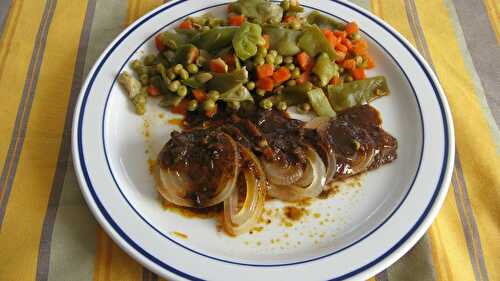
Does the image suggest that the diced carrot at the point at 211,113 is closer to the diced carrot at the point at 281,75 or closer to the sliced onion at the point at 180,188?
the diced carrot at the point at 281,75

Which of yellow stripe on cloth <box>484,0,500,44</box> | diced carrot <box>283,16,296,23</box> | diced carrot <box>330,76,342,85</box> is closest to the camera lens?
diced carrot <box>330,76,342,85</box>

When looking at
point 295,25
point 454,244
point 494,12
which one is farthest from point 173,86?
point 494,12

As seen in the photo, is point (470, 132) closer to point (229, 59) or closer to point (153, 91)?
point (229, 59)

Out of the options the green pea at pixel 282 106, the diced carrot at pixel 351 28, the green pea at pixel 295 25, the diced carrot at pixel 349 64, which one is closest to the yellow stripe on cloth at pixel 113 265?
the green pea at pixel 282 106

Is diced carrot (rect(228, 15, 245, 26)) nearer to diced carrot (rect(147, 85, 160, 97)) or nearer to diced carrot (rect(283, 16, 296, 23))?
diced carrot (rect(283, 16, 296, 23))

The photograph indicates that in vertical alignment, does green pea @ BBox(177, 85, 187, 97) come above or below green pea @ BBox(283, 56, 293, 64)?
below

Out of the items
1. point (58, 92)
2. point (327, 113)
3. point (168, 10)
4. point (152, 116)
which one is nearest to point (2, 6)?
point (58, 92)

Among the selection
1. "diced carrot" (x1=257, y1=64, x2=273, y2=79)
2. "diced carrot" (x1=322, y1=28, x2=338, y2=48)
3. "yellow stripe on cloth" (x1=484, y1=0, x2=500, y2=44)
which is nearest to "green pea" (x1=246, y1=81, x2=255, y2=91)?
"diced carrot" (x1=257, y1=64, x2=273, y2=79)

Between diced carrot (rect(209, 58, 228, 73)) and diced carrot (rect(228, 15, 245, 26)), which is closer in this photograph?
diced carrot (rect(209, 58, 228, 73))
